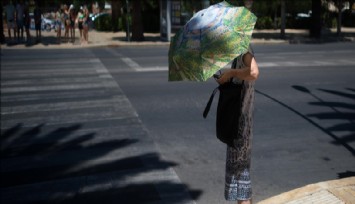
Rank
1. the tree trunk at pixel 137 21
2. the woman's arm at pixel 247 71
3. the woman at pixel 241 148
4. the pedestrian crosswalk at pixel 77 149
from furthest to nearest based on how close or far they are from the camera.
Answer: the tree trunk at pixel 137 21 → the pedestrian crosswalk at pixel 77 149 → the woman at pixel 241 148 → the woman's arm at pixel 247 71

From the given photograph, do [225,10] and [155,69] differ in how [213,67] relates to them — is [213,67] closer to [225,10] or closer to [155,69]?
[225,10]

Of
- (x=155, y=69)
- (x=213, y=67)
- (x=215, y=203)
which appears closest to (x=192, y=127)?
(x=215, y=203)

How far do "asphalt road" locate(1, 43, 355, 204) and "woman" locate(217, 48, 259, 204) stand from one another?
44.8 inches

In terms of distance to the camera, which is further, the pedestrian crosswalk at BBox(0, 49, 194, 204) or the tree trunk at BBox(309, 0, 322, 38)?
the tree trunk at BBox(309, 0, 322, 38)

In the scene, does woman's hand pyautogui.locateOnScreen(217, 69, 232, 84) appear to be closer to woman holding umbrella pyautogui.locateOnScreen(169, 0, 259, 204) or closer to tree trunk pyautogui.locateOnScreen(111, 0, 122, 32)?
woman holding umbrella pyautogui.locateOnScreen(169, 0, 259, 204)

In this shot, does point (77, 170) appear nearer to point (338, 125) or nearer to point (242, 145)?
point (242, 145)

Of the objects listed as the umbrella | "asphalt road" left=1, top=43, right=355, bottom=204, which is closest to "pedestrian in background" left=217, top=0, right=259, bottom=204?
the umbrella

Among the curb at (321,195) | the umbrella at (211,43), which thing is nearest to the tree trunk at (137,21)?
the curb at (321,195)

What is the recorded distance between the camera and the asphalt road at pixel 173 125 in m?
5.40

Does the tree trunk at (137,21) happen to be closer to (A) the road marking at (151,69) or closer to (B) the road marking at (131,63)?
(B) the road marking at (131,63)

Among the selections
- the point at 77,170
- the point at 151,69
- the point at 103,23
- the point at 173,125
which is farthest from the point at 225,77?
the point at 103,23

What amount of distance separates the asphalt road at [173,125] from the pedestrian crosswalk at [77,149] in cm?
3

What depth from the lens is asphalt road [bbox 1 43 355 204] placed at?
17.7ft

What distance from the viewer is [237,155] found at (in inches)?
137
